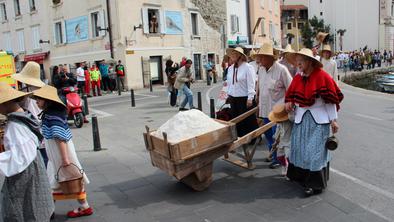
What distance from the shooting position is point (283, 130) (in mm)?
5984

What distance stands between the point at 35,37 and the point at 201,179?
33.1m

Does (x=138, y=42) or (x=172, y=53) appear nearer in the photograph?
(x=138, y=42)

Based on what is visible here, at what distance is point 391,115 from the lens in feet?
39.4

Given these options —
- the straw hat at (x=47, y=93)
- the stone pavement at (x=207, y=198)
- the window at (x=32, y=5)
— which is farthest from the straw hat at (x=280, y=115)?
the window at (x=32, y=5)

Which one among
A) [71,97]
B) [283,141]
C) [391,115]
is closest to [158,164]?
[283,141]

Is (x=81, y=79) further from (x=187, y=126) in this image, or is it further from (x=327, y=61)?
(x=187, y=126)

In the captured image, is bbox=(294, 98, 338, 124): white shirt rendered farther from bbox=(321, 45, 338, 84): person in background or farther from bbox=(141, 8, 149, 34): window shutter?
bbox=(141, 8, 149, 34): window shutter

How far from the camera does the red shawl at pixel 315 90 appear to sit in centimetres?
511

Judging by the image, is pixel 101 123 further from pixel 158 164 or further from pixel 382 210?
pixel 382 210

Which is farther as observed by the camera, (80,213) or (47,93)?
(80,213)

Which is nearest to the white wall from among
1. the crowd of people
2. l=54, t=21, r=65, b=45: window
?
l=54, t=21, r=65, b=45: window

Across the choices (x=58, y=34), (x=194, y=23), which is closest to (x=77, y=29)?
(x=58, y=34)

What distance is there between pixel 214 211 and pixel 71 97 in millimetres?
7809

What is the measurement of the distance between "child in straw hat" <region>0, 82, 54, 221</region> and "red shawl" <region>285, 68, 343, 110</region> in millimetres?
3120
